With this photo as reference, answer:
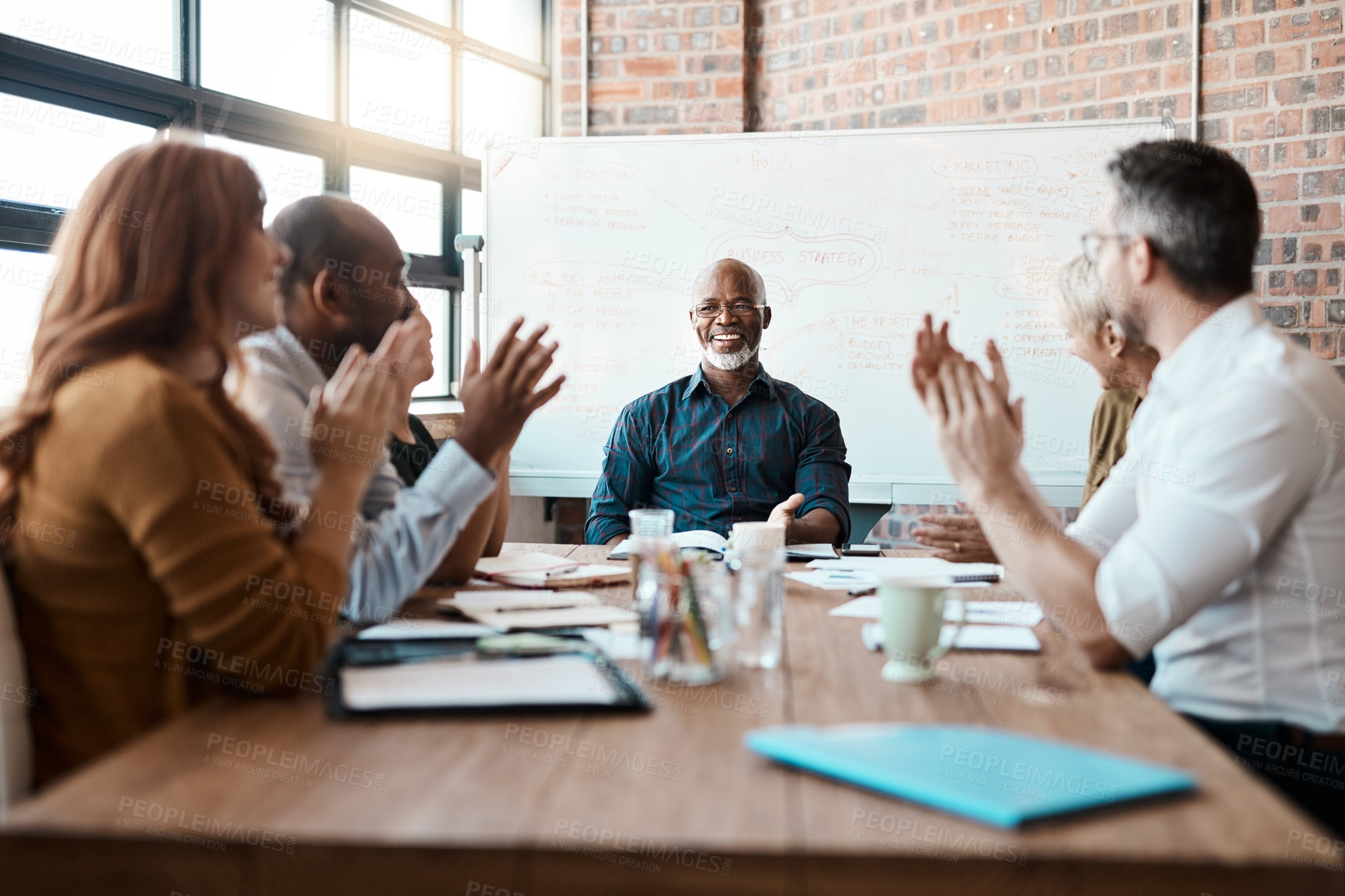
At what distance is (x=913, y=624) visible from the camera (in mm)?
1136

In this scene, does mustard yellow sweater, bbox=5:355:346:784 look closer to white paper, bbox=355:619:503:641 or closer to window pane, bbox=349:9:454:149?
white paper, bbox=355:619:503:641

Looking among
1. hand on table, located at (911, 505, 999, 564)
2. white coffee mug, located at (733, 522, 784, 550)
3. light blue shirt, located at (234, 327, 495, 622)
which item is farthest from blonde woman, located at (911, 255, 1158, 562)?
light blue shirt, located at (234, 327, 495, 622)

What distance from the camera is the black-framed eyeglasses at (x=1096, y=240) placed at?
1433mm

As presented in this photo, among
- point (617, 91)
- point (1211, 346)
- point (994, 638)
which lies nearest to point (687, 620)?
point (994, 638)

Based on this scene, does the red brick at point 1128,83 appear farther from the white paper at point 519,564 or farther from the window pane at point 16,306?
the window pane at point 16,306

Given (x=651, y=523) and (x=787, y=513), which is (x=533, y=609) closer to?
(x=651, y=523)

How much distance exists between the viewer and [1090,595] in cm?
127

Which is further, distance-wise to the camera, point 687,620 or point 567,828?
point 687,620

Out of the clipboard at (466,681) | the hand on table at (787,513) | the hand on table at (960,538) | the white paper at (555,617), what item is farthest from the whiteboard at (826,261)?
the clipboard at (466,681)

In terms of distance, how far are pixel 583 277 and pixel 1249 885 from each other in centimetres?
338

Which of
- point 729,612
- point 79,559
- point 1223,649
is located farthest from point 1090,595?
point 79,559

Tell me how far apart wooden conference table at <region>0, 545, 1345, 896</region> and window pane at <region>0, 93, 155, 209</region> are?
2.21 meters

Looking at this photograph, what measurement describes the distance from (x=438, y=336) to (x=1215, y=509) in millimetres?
3346

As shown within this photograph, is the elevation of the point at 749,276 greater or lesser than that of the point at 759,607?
greater
